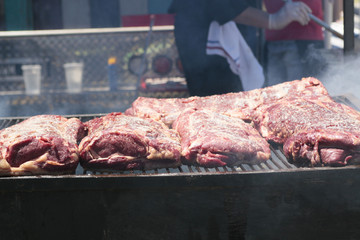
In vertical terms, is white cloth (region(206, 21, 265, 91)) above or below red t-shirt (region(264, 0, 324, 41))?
below

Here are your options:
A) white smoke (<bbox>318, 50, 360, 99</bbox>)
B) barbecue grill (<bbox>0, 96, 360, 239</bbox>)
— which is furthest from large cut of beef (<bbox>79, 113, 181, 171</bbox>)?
white smoke (<bbox>318, 50, 360, 99</bbox>)

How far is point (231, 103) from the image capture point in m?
4.23

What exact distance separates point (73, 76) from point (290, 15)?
376 centimetres

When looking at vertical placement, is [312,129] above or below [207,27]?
below

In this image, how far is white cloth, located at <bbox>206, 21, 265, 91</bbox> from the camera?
569cm

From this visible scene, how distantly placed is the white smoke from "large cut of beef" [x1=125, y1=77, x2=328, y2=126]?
801 mm

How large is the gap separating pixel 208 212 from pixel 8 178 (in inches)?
50.2

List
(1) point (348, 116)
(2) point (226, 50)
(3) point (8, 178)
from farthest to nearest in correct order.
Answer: (2) point (226, 50)
(1) point (348, 116)
(3) point (8, 178)

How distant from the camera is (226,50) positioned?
5.71 m

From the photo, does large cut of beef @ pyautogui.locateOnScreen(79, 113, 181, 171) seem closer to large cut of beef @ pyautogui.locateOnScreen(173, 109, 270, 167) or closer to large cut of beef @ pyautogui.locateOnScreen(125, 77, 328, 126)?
large cut of beef @ pyautogui.locateOnScreen(173, 109, 270, 167)

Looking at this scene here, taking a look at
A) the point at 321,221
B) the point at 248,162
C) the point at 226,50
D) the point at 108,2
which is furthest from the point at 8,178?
the point at 108,2

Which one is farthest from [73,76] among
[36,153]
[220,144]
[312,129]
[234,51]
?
[312,129]

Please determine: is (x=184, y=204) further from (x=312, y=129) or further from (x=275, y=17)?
(x=275, y=17)

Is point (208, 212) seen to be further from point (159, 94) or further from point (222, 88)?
point (159, 94)
